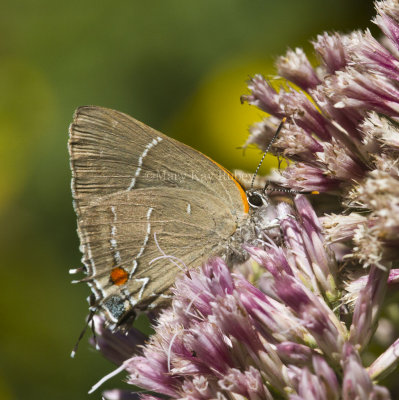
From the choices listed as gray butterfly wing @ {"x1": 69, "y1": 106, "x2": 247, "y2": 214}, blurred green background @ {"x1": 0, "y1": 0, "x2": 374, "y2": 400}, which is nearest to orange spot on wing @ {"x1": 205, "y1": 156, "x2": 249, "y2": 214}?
gray butterfly wing @ {"x1": 69, "y1": 106, "x2": 247, "y2": 214}

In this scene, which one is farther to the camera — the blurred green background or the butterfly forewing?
the blurred green background

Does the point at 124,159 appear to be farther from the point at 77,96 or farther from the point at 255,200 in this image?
the point at 77,96

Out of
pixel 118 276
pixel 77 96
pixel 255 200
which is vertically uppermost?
pixel 77 96

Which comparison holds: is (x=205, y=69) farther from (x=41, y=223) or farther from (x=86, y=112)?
(x=86, y=112)

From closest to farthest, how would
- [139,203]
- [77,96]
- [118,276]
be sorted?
[118,276] < [139,203] < [77,96]

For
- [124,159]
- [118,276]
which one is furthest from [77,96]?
[118,276]

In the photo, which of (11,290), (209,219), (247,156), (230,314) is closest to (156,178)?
(209,219)

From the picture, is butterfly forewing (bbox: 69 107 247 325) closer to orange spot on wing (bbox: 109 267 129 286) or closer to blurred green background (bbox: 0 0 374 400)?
orange spot on wing (bbox: 109 267 129 286)
